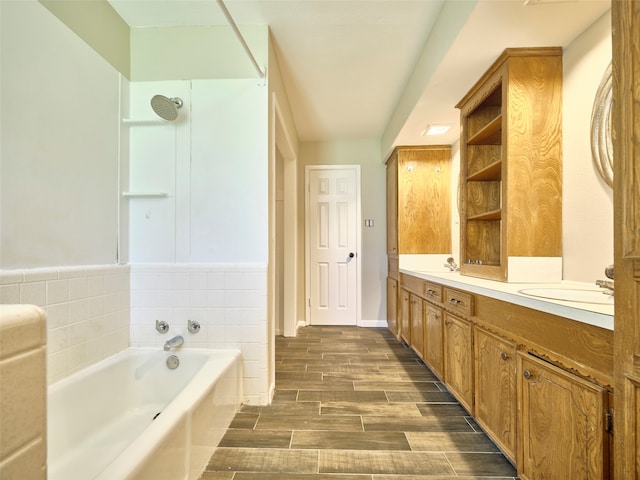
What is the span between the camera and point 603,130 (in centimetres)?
139

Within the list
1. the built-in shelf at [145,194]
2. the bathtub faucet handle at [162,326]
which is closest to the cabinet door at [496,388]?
the bathtub faucet handle at [162,326]

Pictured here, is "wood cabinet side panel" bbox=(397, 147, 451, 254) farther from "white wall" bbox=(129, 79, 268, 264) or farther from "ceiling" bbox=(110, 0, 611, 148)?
"white wall" bbox=(129, 79, 268, 264)

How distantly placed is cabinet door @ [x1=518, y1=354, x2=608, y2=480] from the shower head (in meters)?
2.25

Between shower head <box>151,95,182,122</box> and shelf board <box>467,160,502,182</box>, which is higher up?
shower head <box>151,95,182,122</box>

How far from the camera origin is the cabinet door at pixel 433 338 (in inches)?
82.7

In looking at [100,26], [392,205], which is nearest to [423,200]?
[392,205]

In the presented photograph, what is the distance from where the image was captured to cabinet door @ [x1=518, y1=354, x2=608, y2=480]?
2.91 ft

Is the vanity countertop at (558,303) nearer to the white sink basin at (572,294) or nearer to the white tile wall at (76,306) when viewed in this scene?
the white sink basin at (572,294)

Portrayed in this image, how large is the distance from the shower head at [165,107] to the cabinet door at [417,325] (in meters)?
2.30

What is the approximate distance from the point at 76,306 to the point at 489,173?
2.57 meters

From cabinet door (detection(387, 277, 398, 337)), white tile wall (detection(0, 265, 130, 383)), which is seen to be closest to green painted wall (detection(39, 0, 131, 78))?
white tile wall (detection(0, 265, 130, 383))

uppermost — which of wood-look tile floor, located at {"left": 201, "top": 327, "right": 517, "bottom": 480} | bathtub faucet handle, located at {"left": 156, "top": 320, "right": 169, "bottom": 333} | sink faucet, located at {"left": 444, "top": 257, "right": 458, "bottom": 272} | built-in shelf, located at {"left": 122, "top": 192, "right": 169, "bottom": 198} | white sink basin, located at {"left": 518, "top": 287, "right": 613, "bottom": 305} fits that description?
built-in shelf, located at {"left": 122, "top": 192, "right": 169, "bottom": 198}

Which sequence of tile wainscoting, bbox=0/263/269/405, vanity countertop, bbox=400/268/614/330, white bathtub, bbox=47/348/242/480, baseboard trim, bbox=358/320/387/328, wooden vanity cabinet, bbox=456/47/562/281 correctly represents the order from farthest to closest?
1. baseboard trim, bbox=358/320/387/328
2. tile wainscoting, bbox=0/263/269/405
3. wooden vanity cabinet, bbox=456/47/562/281
4. white bathtub, bbox=47/348/242/480
5. vanity countertop, bbox=400/268/614/330

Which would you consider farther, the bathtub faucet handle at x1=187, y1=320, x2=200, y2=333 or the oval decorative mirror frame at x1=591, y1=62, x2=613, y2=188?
the bathtub faucet handle at x1=187, y1=320, x2=200, y2=333
